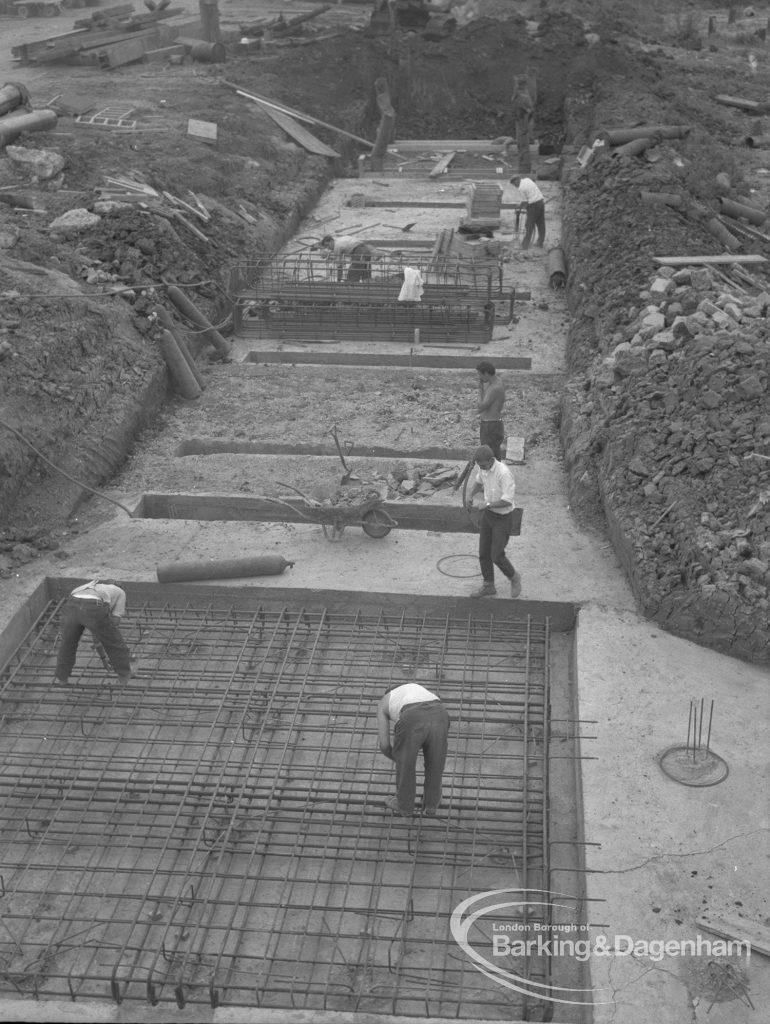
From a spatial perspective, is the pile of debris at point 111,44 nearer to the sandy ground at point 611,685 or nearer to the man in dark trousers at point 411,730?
the sandy ground at point 611,685

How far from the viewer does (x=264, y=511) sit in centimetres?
1114

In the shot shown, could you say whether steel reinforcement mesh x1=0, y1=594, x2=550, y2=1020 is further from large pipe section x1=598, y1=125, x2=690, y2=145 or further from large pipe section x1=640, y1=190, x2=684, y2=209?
large pipe section x1=598, y1=125, x2=690, y2=145

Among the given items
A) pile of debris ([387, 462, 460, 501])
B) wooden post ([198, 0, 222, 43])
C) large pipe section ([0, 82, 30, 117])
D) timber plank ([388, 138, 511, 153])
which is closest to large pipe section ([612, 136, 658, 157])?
timber plank ([388, 138, 511, 153])

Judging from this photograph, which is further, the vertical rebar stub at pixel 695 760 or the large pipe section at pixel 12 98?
the large pipe section at pixel 12 98

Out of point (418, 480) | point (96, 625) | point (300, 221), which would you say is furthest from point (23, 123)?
point (96, 625)

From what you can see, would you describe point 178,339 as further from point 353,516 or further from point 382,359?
point 353,516

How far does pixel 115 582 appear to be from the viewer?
9828mm

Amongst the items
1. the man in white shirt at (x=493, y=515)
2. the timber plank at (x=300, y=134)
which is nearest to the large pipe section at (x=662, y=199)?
the timber plank at (x=300, y=134)

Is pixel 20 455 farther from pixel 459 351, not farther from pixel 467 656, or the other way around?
pixel 459 351

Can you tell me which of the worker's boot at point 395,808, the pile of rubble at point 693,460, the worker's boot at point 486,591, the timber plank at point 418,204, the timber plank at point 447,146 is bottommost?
the timber plank at point 447,146

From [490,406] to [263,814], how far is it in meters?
4.97

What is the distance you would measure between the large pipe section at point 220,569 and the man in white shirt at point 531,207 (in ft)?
32.4

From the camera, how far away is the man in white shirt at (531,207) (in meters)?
17.8

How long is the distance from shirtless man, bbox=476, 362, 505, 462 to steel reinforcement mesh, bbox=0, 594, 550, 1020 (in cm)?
235
